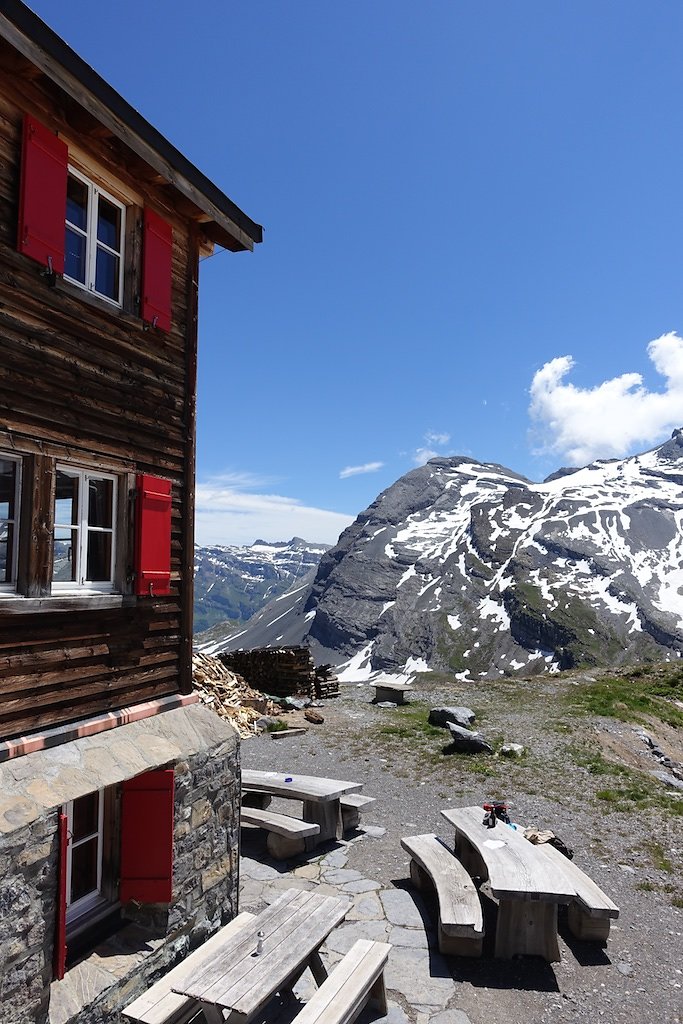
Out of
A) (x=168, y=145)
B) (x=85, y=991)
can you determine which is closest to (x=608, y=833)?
(x=85, y=991)

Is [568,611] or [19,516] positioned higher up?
[19,516]

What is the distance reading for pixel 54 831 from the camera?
18.2 feet

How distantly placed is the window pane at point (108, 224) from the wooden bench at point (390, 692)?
19.1m

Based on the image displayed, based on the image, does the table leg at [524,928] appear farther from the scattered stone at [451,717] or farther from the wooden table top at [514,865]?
the scattered stone at [451,717]

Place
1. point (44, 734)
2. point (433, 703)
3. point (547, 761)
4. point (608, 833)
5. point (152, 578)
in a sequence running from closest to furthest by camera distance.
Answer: point (44, 734), point (152, 578), point (608, 833), point (547, 761), point (433, 703)

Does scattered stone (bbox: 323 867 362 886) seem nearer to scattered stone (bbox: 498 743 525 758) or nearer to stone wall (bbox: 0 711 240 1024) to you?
stone wall (bbox: 0 711 240 1024)

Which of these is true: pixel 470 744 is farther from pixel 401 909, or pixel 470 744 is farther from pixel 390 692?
pixel 390 692

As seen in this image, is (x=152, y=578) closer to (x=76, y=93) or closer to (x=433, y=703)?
(x=76, y=93)

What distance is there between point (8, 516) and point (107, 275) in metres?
3.07

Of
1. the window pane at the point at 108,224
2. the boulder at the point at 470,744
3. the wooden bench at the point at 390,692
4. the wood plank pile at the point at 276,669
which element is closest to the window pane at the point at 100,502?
the window pane at the point at 108,224

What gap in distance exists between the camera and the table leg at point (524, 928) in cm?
737

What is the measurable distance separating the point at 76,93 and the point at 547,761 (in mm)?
15501

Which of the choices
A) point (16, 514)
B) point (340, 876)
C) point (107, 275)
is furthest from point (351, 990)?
point (107, 275)

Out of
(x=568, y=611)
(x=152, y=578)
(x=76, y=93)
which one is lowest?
(x=568, y=611)
